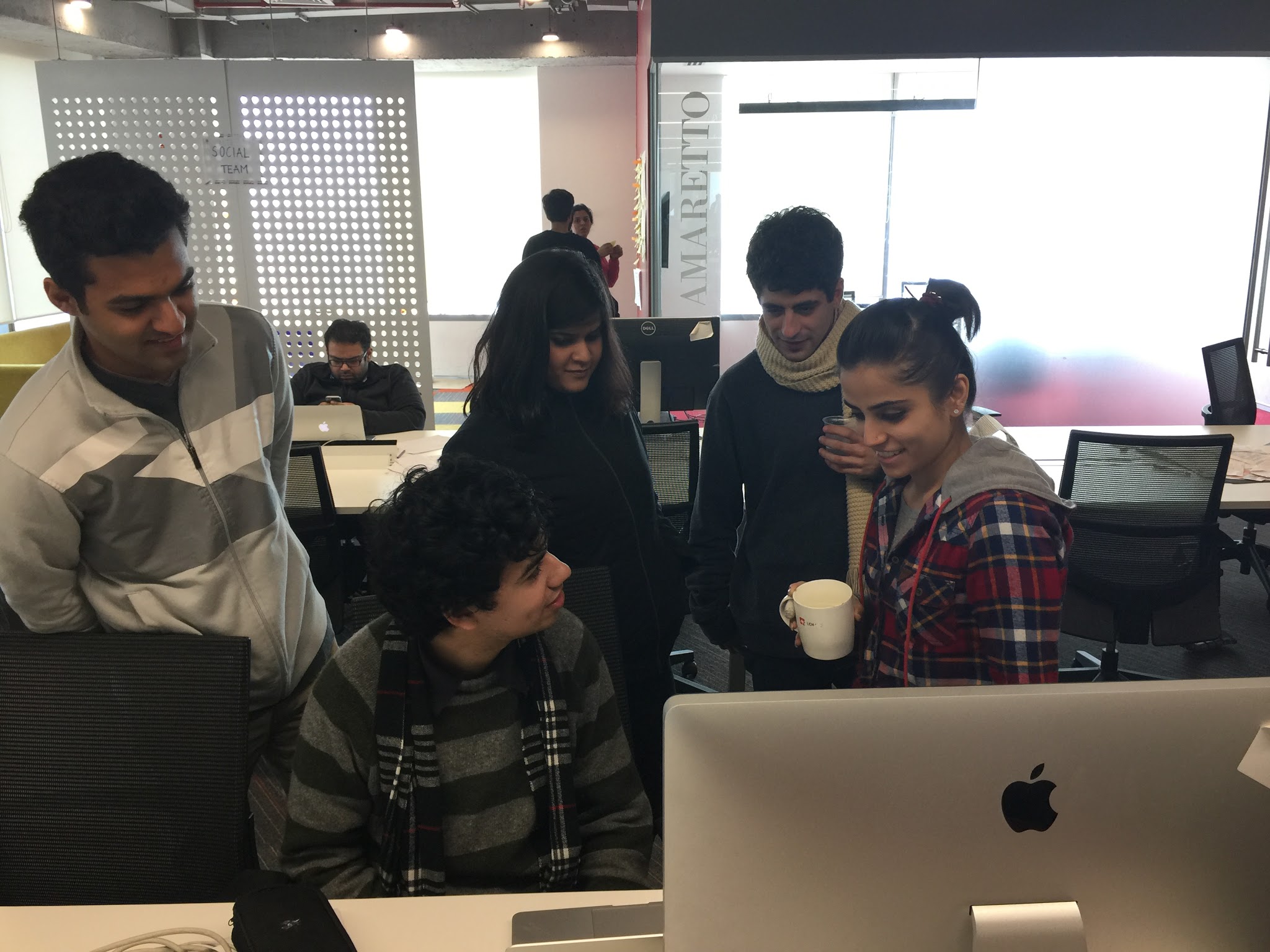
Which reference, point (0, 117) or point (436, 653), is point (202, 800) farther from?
point (0, 117)

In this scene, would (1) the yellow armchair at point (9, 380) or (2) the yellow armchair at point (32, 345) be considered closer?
(1) the yellow armchair at point (9, 380)

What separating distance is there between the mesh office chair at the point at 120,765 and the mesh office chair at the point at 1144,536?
2.18m

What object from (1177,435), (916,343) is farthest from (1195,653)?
(916,343)

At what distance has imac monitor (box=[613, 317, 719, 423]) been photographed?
3562 millimetres

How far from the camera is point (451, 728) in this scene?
4.05ft

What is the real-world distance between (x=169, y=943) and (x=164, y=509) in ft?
2.16

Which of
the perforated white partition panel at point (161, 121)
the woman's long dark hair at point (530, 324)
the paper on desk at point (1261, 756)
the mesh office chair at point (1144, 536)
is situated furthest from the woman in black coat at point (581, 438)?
the perforated white partition panel at point (161, 121)

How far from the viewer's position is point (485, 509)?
1211 mm

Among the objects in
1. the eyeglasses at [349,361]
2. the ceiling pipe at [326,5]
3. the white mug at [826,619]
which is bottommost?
the white mug at [826,619]

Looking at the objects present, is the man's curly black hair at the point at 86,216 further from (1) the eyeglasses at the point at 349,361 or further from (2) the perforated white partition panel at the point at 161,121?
(2) the perforated white partition panel at the point at 161,121

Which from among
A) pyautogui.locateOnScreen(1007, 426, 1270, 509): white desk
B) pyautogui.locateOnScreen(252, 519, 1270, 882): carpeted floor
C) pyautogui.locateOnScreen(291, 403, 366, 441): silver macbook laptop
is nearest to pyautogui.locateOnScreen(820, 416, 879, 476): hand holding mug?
pyautogui.locateOnScreen(1007, 426, 1270, 509): white desk

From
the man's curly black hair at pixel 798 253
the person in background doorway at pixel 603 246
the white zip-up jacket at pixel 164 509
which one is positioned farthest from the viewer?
the person in background doorway at pixel 603 246

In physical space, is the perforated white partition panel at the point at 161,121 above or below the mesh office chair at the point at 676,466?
above

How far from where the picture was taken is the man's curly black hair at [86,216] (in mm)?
1227
